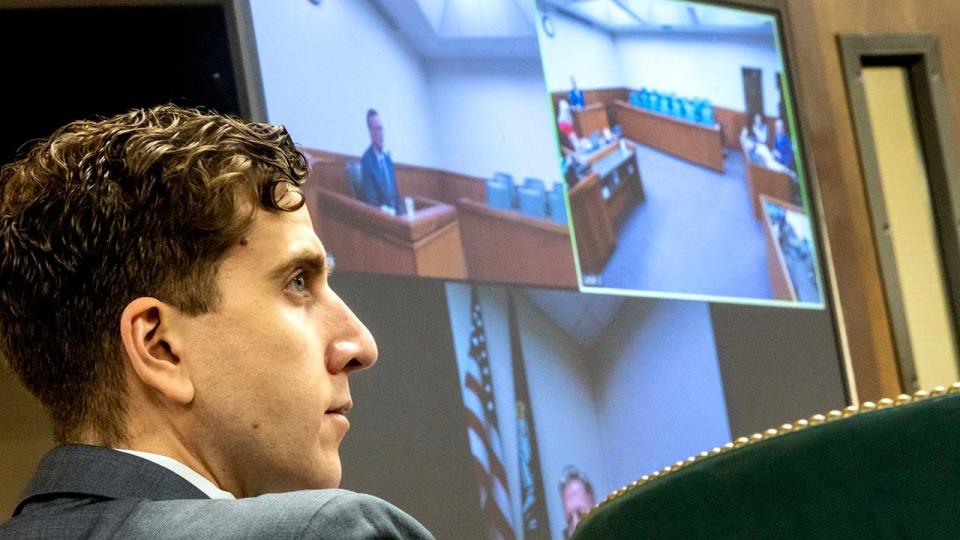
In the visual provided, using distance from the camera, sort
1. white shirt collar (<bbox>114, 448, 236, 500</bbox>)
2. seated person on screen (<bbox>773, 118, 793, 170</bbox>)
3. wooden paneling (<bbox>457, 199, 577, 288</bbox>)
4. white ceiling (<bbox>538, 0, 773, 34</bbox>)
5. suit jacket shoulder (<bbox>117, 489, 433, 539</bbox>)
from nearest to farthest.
→ 1. suit jacket shoulder (<bbox>117, 489, 433, 539</bbox>)
2. white shirt collar (<bbox>114, 448, 236, 500</bbox>)
3. wooden paneling (<bbox>457, 199, 577, 288</bbox>)
4. white ceiling (<bbox>538, 0, 773, 34</bbox>)
5. seated person on screen (<bbox>773, 118, 793, 170</bbox>)

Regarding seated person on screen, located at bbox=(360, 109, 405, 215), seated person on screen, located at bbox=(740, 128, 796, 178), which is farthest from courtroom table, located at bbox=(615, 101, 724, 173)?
seated person on screen, located at bbox=(360, 109, 405, 215)

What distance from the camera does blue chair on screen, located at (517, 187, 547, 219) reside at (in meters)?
3.08

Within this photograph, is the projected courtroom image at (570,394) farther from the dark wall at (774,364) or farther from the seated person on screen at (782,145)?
the seated person on screen at (782,145)

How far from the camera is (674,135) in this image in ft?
12.4

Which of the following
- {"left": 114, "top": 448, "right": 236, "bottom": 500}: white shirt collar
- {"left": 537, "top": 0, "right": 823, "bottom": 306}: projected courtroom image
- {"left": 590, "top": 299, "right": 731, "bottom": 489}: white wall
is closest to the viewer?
{"left": 114, "top": 448, "right": 236, "bottom": 500}: white shirt collar

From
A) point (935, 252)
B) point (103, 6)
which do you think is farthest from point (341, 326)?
point (935, 252)

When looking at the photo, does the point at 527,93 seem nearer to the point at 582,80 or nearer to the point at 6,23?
the point at 582,80

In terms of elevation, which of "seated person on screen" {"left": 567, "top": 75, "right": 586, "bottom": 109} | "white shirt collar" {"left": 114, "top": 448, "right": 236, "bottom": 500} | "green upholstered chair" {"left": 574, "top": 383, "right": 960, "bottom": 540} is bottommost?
"green upholstered chair" {"left": 574, "top": 383, "right": 960, "bottom": 540}

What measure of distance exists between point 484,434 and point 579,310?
539 mm

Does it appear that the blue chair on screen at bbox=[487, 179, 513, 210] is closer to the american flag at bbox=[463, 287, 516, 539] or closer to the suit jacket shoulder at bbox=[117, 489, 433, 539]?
the american flag at bbox=[463, 287, 516, 539]

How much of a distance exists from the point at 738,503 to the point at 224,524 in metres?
0.35

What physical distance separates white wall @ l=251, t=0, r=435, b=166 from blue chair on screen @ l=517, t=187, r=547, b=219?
1.04 feet

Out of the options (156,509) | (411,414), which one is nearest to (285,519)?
(156,509)

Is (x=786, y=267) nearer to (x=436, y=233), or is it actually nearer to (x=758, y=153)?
(x=758, y=153)
